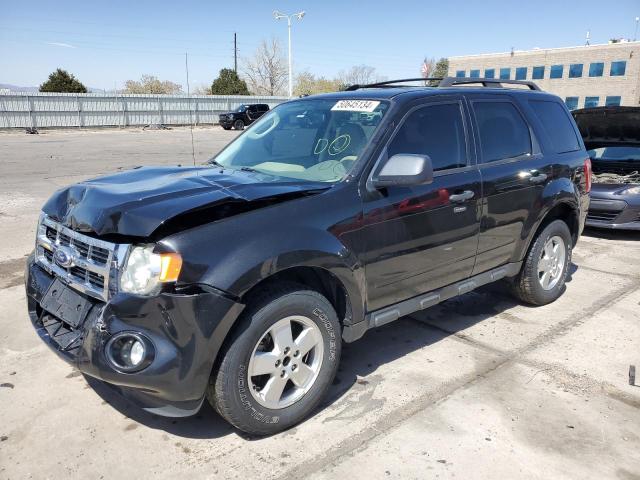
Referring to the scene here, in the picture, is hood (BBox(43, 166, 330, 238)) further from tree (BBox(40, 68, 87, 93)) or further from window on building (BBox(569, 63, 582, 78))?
window on building (BBox(569, 63, 582, 78))

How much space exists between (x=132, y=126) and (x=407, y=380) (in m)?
36.8

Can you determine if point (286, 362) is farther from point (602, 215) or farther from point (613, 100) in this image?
point (613, 100)

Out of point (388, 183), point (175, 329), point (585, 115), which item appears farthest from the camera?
point (585, 115)

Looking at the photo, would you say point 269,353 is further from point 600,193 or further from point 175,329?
point 600,193

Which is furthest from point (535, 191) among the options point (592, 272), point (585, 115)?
point (585, 115)

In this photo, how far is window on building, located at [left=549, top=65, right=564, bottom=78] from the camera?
6372cm

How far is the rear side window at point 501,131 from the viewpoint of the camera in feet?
13.8

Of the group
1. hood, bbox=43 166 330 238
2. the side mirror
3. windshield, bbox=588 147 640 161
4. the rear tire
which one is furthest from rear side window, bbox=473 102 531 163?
windshield, bbox=588 147 640 161

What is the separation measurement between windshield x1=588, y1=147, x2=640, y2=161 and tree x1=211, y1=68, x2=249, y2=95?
41.4 meters

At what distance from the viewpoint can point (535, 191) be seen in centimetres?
457

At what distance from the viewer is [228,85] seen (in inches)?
1876

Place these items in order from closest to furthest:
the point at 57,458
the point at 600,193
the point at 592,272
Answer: the point at 57,458 → the point at 592,272 → the point at 600,193

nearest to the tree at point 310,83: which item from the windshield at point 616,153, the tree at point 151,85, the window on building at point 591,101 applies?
the tree at point 151,85

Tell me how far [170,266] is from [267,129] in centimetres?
202
